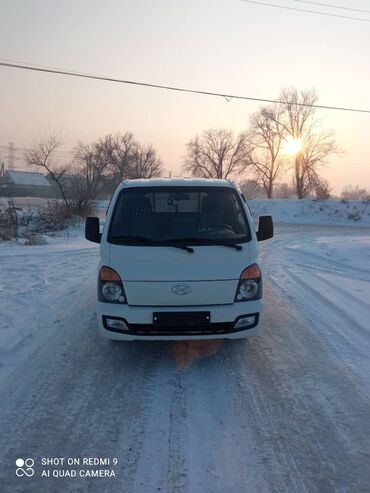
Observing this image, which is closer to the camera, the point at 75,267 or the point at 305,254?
the point at 75,267

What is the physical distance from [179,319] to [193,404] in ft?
2.97

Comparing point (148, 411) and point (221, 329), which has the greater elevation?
point (221, 329)

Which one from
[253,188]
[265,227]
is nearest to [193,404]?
[265,227]

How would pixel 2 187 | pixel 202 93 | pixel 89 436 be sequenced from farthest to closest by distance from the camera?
pixel 2 187
pixel 202 93
pixel 89 436

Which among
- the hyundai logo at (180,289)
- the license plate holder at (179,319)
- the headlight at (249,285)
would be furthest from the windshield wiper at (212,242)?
the license plate holder at (179,319)

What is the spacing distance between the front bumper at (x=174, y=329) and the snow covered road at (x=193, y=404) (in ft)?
1.28

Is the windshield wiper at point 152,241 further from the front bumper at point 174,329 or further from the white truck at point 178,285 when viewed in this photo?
the front bumper at point 174,329

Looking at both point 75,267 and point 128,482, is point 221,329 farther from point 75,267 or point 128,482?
point 75,267

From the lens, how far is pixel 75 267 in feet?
36.0

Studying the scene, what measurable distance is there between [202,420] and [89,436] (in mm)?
919

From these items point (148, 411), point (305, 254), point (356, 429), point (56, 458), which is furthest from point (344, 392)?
point (305, 254)

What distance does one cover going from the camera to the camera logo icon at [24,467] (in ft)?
10.2

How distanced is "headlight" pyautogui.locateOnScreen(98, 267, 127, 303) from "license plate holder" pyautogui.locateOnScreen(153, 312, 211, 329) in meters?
0.41

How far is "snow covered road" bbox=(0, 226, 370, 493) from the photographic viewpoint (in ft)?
10.2
